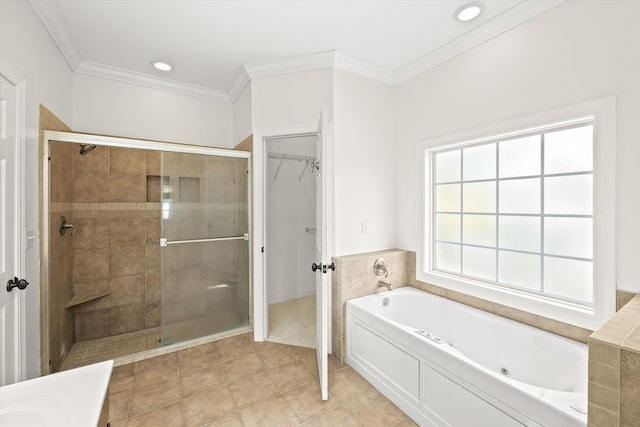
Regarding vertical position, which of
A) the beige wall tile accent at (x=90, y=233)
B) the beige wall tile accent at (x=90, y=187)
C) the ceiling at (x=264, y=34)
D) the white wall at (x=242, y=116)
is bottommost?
the beige wall tile accent at (x=90, y=233)

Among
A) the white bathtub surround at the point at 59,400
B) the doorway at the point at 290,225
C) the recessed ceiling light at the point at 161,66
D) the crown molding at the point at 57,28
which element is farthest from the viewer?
the doorway at the point at 290,225

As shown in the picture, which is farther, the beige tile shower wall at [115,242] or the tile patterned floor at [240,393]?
the beige tile shower wall at [115,242]

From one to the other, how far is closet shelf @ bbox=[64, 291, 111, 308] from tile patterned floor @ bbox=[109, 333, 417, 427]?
0.77 metres

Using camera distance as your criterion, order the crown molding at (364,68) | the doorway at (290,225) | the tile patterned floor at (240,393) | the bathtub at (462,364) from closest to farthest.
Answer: the bathtub at (462,364) → the tile patterned floor at (240,393) → the crown molding at (364,68) → the doorway at (290,225)

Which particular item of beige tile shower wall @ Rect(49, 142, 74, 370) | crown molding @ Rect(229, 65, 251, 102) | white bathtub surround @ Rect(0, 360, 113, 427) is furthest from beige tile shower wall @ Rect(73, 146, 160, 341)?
white bathtub surround @ Rect(0, 360, 113, 427)

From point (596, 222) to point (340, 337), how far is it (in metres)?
1.90

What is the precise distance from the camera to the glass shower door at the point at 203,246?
2457 mm

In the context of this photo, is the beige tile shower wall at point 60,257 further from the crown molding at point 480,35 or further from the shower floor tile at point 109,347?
the crown molding at point 480,35

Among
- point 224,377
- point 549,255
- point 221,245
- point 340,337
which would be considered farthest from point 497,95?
point 224,377

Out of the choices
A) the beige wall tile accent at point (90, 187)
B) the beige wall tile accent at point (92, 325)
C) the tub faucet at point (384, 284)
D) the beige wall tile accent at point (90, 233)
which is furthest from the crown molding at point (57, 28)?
the tub faucet at point (384, 284)

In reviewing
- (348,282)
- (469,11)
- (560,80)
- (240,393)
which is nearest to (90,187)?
(240,393)

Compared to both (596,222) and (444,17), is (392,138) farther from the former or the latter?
(596,222)

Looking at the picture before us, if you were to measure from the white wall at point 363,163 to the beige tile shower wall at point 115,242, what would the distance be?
2.01 meters

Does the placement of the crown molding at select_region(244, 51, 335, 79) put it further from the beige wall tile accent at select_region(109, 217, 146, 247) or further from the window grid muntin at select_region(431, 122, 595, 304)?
the beige wall tile accent at select_region(109, 217, 146, 247)
